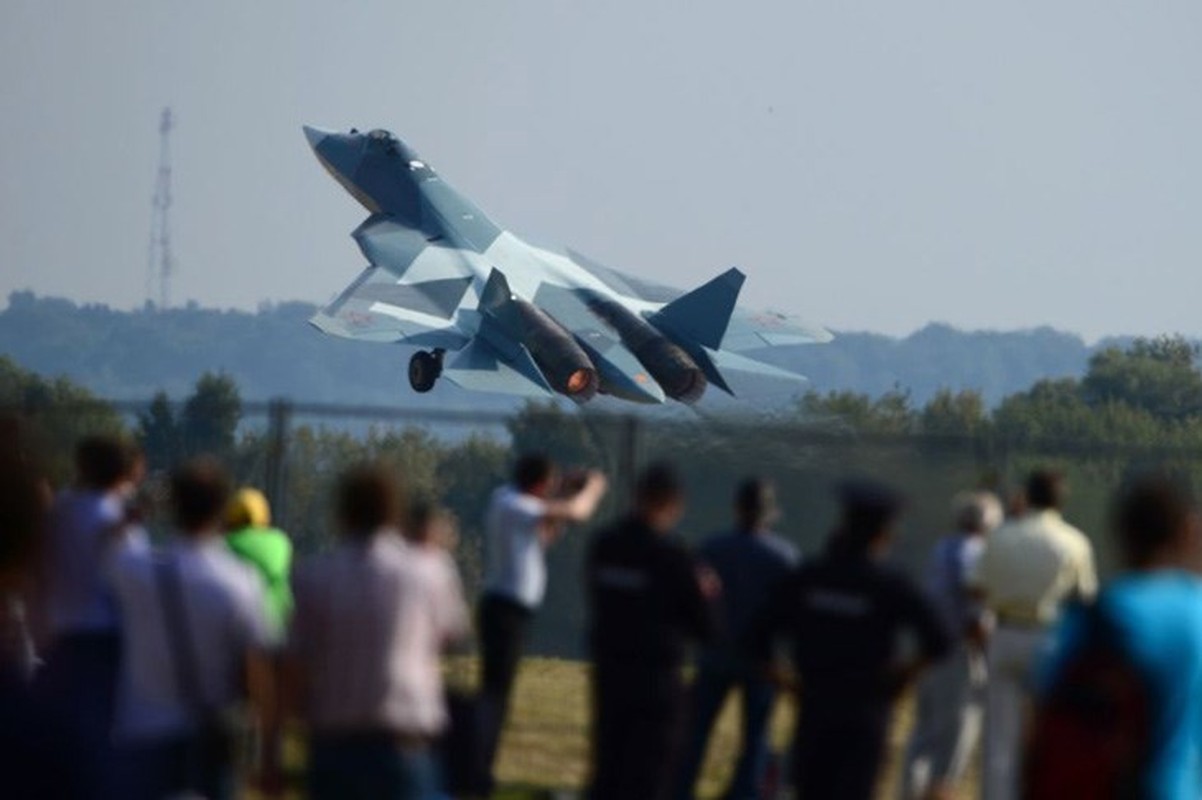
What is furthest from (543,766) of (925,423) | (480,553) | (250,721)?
(925,423)

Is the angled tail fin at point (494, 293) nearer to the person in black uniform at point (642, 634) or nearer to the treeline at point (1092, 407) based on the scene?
the treeline at point (1092, 407)

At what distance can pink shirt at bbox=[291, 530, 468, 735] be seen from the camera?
411 inches

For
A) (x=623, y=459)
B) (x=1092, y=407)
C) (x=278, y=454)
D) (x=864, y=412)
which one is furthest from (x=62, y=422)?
(x=1092, y=407)

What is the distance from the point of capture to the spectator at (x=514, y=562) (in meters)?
14.5

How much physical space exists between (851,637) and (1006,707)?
10.8 feet

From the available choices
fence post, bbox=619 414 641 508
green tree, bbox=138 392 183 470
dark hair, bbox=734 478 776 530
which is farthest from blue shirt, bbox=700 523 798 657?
green tree, bbox=138 392 183 470

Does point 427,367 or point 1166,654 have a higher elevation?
point 427,367

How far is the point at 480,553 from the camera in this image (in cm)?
3412

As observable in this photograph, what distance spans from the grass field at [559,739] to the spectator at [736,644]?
97 cm

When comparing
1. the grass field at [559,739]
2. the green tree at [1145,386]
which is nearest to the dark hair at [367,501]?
the grass field at [559,739]

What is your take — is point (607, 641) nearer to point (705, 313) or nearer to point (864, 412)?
point (705, 313)

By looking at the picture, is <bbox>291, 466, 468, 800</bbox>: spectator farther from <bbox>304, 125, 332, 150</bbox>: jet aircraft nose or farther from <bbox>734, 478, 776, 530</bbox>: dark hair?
<bbox>304, 125, 332, 150</bbox>: jet aircraft nose

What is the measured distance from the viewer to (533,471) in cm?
1442

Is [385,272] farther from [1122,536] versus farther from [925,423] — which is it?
[1122,536]
